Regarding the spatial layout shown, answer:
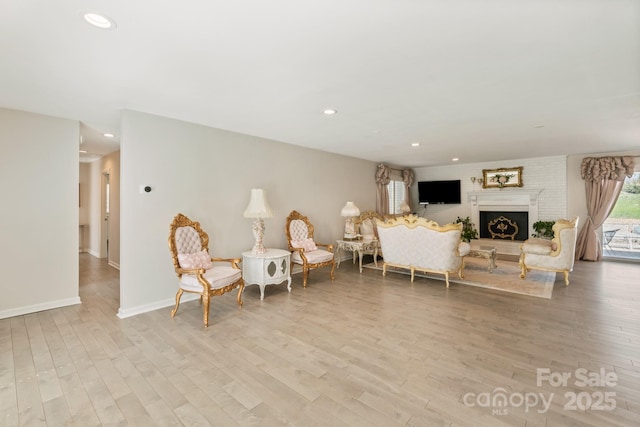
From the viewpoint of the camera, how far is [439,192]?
8.97 metres

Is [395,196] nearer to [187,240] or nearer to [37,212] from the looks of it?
[187,240]

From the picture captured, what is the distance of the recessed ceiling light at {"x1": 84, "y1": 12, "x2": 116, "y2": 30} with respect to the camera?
179cm

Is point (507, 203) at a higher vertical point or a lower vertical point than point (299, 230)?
higher

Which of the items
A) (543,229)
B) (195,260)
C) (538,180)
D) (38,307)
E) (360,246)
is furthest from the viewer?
(538,180)

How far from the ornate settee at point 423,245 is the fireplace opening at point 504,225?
12.6 ft

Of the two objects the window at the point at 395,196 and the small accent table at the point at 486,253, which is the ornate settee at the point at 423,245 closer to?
the small accent table at the point at 486,253

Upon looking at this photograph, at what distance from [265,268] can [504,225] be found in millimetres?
7073

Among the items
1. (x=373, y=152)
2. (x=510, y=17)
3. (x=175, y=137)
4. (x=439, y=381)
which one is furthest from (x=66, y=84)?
(x=373, y=152)

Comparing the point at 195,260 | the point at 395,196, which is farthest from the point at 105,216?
the point at 395,196

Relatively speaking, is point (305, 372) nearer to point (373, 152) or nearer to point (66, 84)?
point (66, 84)

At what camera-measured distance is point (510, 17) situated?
1.84 metres

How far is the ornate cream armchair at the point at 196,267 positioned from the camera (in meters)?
3.42

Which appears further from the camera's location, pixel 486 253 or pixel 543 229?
pixel 543 229

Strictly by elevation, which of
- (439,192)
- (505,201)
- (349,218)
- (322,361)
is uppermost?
(439,192)
